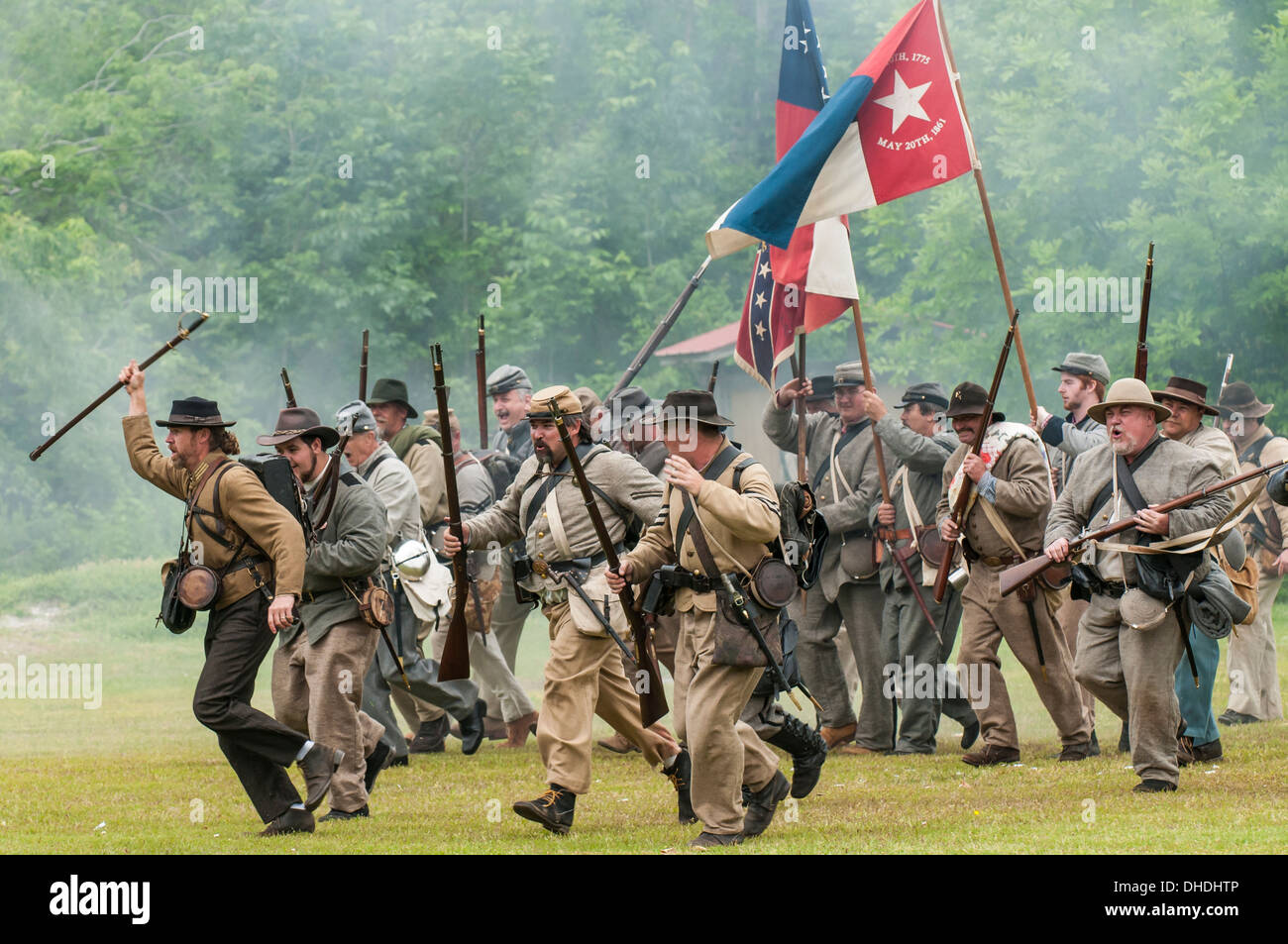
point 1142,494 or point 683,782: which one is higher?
point 1142,494

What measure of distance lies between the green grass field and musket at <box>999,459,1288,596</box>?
1.06m

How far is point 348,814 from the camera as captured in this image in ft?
27.3

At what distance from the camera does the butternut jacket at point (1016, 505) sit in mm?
9680

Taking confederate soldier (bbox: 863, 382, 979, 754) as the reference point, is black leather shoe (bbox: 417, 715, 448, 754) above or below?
below

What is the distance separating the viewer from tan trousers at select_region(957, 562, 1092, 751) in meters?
9.82

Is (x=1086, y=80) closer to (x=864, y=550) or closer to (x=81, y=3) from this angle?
(x=864, y=550)

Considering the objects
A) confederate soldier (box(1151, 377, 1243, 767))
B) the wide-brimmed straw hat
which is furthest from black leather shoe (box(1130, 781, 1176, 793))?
the wide-brimmed straw hat

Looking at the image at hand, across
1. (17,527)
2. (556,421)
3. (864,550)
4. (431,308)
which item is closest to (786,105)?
(864,550)

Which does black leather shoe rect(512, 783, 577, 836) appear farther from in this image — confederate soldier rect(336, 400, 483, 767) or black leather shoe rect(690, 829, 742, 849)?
confederate soldier rect(336, 400, 483, 767)

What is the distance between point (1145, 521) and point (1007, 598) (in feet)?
6.45

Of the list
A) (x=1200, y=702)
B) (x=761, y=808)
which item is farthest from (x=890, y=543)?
(x=761, y=808)

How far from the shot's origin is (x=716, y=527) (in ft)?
23.9

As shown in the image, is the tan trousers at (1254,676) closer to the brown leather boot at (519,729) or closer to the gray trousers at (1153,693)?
the gray trousers at (1153,693)

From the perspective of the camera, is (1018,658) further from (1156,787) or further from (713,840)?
(713,840)
